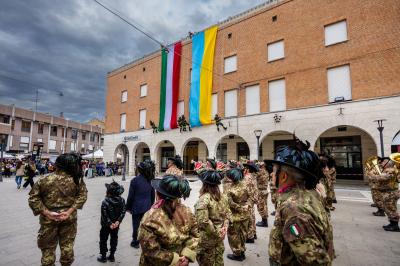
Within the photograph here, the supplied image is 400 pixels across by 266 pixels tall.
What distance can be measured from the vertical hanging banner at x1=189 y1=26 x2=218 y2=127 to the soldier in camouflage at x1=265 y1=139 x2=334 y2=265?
1796cm

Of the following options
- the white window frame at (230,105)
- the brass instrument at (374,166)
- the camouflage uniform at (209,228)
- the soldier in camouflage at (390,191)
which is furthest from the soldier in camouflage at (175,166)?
the white window frame at (230,105)

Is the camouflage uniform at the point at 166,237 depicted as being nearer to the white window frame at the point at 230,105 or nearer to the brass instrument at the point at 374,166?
the brass instrument at the point at 374,166

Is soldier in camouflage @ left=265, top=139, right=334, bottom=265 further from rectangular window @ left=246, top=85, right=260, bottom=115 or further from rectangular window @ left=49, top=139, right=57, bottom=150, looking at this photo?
rectangular window @ left=49, top=139, right=57, bottom=150

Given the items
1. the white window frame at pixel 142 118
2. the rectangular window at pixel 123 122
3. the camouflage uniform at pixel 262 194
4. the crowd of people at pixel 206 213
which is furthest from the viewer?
the rectangular window at pixel 123 122

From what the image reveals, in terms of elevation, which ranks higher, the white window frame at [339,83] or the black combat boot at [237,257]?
the white window frame at [339,83]

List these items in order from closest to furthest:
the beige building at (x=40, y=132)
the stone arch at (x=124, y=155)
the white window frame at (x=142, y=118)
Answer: the stone arch at (x=124, y=155) < the white window frame at (x=142, y=118) < the beige building at (x=40, y=132)

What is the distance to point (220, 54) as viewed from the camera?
2058 centimetres

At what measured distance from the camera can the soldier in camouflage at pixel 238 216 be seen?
14.0 feet

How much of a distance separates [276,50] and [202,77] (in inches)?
263

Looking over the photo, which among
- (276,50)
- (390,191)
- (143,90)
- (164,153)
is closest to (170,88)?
(143,90)

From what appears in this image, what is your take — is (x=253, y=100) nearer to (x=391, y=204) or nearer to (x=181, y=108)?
(x=181, y=108)

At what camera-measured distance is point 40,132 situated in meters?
46.4

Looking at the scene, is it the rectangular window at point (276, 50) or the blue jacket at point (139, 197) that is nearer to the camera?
the blue jacket at point (139, 197)

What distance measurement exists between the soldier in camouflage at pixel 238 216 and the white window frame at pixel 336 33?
600 inches
